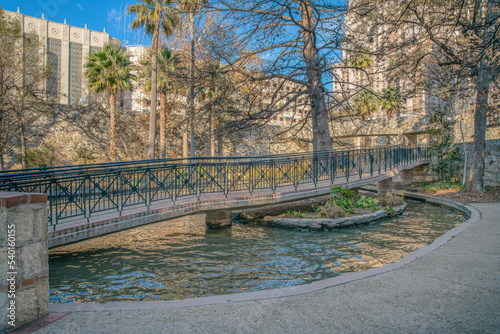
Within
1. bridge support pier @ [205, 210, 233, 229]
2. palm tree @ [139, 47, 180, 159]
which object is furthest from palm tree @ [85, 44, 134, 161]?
bridge support pier @ [205, 210, 233, 229]

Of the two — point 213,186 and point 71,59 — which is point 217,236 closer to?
point 213,186

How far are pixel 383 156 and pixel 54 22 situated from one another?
171 ft

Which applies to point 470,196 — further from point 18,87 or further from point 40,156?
point 40,156

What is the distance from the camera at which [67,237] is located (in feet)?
21.2

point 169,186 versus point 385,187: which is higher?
point 169,186

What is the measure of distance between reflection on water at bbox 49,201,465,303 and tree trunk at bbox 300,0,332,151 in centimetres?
534

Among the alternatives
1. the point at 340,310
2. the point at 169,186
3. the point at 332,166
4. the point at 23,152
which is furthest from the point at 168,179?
the point at 23,152

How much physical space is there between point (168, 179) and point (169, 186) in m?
0.22

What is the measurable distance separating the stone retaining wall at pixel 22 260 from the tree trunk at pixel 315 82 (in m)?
11.0

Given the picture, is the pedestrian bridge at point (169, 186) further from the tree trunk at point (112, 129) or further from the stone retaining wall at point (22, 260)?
the tree trunk at point (112, 129)

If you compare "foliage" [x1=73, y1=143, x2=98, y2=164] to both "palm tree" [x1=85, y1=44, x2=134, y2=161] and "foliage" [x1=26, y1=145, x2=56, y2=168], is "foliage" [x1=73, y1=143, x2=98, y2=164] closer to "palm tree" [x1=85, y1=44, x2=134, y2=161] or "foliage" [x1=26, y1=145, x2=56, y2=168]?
"foliage" [x1=26, y1=145, x2=56, y2=168]

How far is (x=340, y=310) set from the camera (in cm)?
371

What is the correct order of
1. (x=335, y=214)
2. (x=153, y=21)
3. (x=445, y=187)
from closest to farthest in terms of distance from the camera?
(x=335, y=214) < (x=445, y=187) < (x=153, y=21)

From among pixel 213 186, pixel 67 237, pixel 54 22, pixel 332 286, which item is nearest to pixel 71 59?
pixel 54 22
